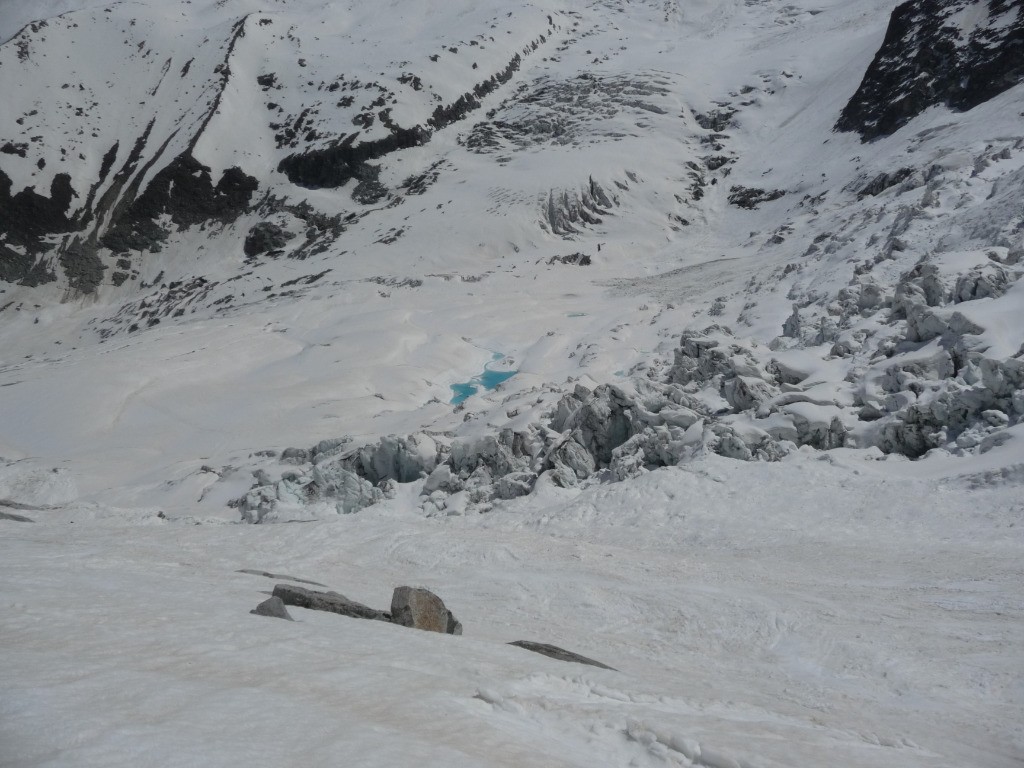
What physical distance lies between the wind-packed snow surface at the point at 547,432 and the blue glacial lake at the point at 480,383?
0.27 meters

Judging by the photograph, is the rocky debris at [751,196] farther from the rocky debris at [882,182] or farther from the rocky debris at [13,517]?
the rocky debris at [13,517]

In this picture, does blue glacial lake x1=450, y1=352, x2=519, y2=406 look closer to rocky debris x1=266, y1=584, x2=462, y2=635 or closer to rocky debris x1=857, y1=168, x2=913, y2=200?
rocky debris x1=266, y1=584, x2=462, y2=635

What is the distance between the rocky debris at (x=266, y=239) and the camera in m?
91.4

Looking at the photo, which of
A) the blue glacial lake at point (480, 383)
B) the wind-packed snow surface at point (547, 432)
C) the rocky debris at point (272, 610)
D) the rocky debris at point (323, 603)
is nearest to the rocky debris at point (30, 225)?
the wind-packed snow surface at point (547, 432)

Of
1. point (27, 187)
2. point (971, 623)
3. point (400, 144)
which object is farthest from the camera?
point (400, 144)

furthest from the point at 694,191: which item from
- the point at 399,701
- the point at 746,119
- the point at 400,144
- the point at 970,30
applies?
the point at 399,701

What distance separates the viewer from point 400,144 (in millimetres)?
103625

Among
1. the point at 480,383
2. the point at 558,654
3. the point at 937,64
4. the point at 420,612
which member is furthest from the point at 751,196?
the point at 558,654

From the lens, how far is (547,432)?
23922 millimetres

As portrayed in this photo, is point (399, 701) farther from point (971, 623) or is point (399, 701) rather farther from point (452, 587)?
point (971, 623)

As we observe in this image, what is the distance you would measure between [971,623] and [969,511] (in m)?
4.81

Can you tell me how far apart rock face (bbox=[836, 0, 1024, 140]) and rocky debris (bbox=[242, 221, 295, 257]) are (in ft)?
234

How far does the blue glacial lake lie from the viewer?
1688 inches

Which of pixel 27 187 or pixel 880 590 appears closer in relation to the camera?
pixel 880 590
